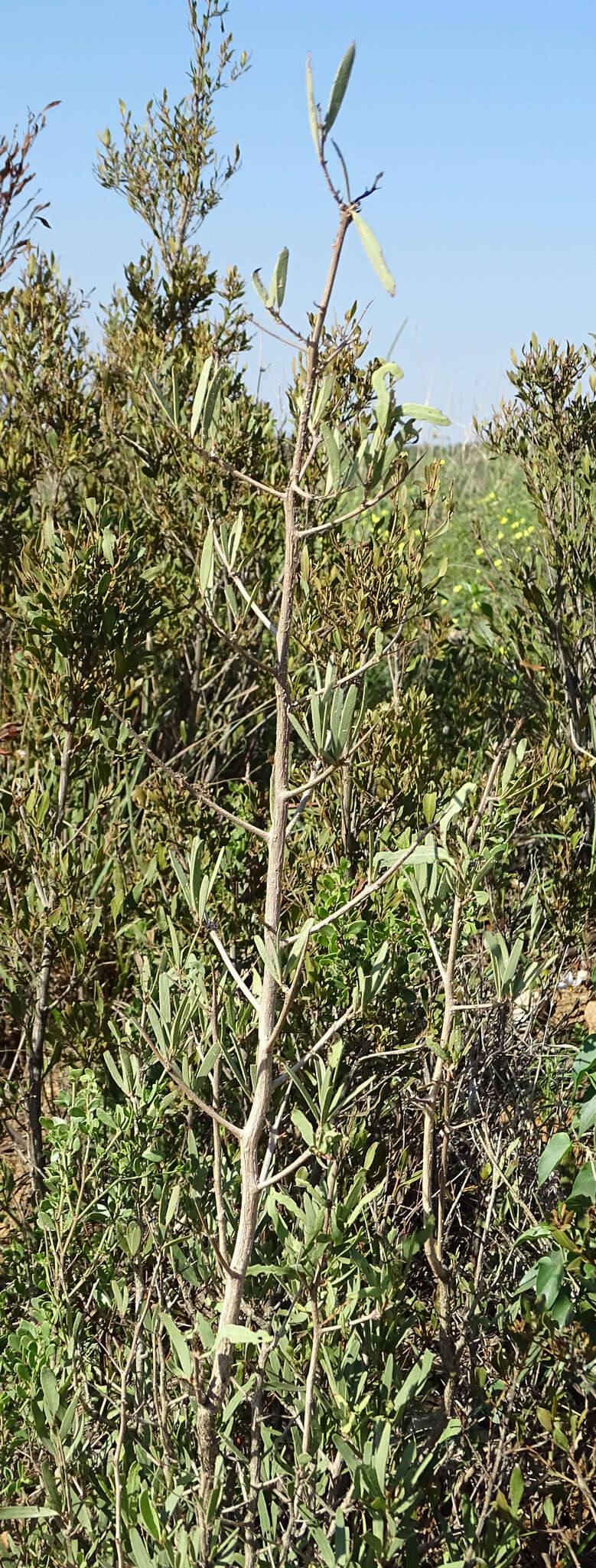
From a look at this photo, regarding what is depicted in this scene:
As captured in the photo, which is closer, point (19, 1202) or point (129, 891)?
point (19, 1202)

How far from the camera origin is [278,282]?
1.27 meters

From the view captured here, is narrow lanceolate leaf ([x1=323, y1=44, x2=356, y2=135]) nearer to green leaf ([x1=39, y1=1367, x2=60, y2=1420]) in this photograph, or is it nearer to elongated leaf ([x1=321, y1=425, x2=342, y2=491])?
elongated leaf ([x1=321, y1=425, x2=342, y2=491])

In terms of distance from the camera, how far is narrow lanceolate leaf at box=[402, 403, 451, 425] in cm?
121

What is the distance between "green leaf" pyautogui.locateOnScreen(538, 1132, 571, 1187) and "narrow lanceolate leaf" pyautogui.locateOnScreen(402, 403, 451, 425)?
3.41 ft

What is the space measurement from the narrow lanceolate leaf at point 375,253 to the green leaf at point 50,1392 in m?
1.35

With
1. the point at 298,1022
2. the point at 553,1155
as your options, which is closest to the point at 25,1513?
the point at 553,1155

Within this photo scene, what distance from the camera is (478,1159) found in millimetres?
2219

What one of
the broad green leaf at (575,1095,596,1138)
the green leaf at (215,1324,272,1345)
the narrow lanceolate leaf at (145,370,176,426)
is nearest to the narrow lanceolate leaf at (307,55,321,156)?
the narrow lanceolate leaf at (145,370,176,426)

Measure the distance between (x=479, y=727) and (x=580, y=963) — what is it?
907 millimetres

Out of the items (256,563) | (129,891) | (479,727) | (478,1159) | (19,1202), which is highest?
(256,563)

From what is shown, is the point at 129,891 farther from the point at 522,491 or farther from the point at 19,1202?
the point at 522,491

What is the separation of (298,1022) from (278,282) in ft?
4.53

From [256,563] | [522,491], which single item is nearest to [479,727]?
[256,563]

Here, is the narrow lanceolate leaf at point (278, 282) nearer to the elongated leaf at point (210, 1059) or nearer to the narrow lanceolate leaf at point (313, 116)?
the narrow lanceolate leaf at point (313, 116)
